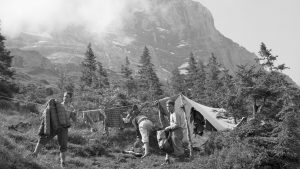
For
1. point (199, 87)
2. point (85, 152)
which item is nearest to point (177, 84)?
point (199, 87)

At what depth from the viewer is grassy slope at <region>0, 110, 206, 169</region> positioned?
8.05 meters

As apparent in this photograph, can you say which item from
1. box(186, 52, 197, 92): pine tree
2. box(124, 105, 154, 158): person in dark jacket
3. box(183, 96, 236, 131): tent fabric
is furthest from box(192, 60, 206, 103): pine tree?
box(124, 105, 154, 158): person in dark jacket

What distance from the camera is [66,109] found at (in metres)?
9.21

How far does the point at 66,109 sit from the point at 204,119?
30.4 ft

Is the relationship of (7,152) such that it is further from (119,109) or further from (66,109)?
(119,109)

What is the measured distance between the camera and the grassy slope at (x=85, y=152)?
26.4ft

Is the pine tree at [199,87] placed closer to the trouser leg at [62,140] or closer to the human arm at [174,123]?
the human arm at [174,123]

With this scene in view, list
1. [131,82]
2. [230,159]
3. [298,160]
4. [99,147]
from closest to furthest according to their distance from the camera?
[230,159]
[298,160]
[99,147]
[131,82]

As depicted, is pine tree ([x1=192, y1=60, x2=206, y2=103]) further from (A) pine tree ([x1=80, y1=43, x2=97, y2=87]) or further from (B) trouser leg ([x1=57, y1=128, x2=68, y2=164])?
(B) trouser leg ([x1=57, y1=128, x2=68, y2=164])

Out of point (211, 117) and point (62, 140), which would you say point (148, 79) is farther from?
point (62, 140)

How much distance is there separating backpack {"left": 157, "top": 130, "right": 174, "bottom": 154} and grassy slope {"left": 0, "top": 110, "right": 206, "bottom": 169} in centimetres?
44

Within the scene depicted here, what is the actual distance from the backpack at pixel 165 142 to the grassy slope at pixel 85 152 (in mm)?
445

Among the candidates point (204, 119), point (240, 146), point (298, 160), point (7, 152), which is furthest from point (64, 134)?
point (204, 119)

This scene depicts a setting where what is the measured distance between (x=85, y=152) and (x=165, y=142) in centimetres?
265
